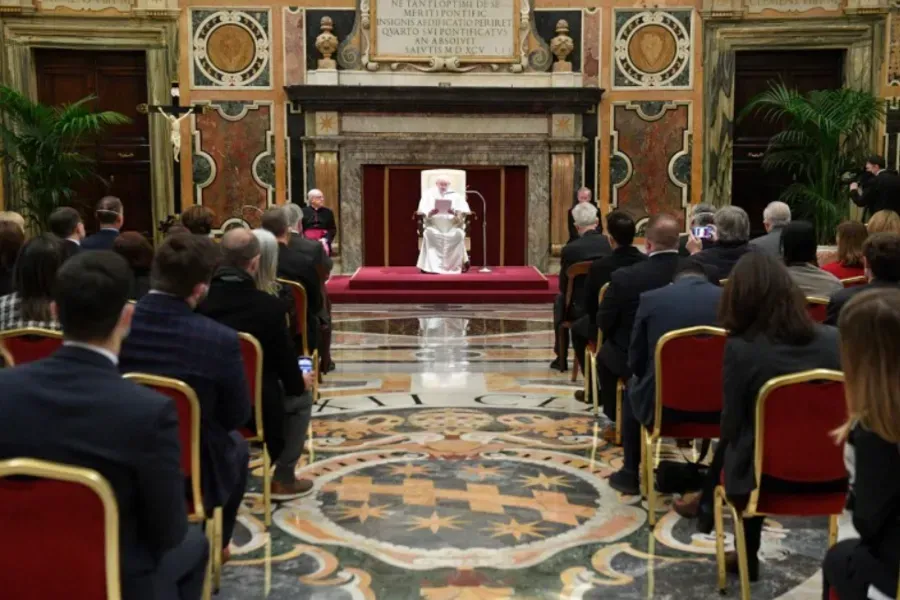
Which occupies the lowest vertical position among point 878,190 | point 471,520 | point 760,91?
point 471,520

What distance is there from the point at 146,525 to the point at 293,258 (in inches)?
140

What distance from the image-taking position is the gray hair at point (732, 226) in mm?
4980

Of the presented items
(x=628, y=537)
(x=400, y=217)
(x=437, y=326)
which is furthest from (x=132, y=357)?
(x=400, y=217)

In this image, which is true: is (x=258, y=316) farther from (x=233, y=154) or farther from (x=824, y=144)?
(x=233, y=154)

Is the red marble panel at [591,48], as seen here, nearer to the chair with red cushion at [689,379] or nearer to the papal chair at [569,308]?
the papal chair at [569,308]

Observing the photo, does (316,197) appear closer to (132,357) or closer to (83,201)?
(83,201)

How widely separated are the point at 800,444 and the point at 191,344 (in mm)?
1815

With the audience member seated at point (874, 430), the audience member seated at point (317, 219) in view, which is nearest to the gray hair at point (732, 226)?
the audience member seated at point (874, 430)

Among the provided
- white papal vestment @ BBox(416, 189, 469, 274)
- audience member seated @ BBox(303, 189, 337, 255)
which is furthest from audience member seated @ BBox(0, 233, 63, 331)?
white papal vestment @ BBox(416, 189, 469, 274)

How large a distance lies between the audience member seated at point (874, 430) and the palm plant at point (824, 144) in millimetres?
9055

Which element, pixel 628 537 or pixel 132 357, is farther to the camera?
pixel 628 537

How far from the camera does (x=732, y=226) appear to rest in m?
4.98

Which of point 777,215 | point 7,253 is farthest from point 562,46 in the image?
point 7,253

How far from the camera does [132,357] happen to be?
2998mm
